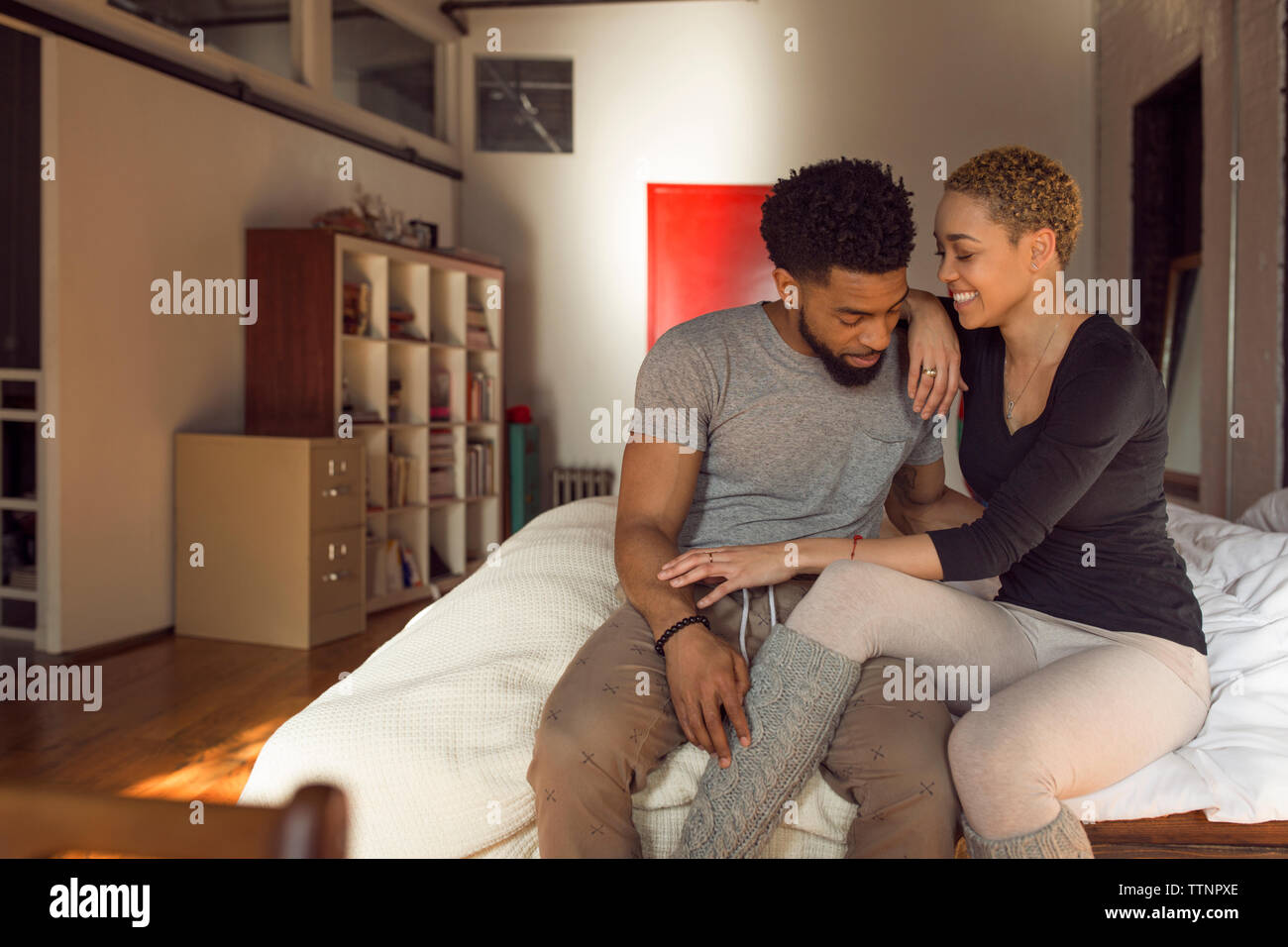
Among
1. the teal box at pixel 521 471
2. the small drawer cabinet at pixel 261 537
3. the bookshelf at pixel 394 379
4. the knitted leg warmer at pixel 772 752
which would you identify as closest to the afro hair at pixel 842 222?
the knitted leg warmer at pixel 772 752

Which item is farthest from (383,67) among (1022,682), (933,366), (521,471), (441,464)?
(1022,682)

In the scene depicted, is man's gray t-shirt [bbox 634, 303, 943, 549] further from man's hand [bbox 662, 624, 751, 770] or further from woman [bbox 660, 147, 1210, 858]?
man's hand [bbox 662, 624, 751, 770]

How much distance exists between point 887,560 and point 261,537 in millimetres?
3028

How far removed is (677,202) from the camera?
5.71 metres

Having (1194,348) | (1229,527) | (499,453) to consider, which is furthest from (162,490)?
(1194,348)

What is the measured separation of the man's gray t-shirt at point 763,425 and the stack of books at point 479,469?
12.5 feet

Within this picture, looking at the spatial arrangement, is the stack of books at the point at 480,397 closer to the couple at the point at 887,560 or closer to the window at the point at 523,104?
the window at the point at 523,104

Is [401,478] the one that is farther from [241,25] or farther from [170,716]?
[241,25]

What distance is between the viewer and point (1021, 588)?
1462mm

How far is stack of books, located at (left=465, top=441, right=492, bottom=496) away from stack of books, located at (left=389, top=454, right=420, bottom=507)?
18.4 inches

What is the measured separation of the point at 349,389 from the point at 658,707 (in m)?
3.60

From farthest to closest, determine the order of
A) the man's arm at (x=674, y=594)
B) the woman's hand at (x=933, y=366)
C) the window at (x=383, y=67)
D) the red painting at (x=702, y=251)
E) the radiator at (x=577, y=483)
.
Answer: the radiator at (x=577, y=483)
the red painting at (x=702, y=251)
the window at (x=383, y=67)
the woman's hand at (x=933, y=366)
the man's arm at (x=674, y=594)

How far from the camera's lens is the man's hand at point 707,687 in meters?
1.19
